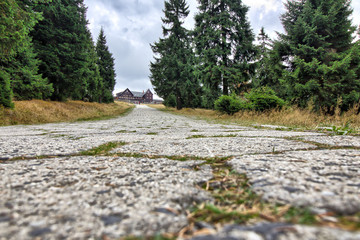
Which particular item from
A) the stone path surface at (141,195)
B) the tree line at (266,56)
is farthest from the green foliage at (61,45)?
the stone path surface at (141,195)

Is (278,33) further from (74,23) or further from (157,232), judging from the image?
(74,23)

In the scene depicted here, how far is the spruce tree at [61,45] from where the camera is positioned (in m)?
9.56

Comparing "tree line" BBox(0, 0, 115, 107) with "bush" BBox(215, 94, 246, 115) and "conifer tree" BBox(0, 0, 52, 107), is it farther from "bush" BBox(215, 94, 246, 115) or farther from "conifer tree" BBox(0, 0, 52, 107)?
"bush" BBox(215, 94, 246, 115)

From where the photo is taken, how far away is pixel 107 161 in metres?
1.11

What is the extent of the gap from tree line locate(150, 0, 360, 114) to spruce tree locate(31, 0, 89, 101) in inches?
321

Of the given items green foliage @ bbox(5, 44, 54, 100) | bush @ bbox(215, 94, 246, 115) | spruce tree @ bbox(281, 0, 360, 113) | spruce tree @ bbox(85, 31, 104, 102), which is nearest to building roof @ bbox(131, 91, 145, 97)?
spruce tree @ bbox(85, 31, 104, 102)

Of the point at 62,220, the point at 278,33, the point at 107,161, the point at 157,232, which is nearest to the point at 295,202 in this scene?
the point at 157,232

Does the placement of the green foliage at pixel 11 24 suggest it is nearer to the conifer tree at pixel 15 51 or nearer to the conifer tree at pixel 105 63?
the conifer tree at pixel 15 51

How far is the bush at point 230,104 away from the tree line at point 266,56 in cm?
63

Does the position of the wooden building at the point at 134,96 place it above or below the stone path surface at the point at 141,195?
above

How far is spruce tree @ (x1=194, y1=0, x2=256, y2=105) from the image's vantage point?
12305 mm

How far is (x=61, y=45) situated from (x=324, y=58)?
43.9 feet

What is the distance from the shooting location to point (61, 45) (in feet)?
31.2

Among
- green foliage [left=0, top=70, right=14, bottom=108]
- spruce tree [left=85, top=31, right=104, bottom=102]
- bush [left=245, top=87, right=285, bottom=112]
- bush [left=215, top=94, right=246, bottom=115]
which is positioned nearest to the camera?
green foliage [left=0, top=70, right=14, bottom=108]
